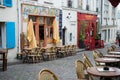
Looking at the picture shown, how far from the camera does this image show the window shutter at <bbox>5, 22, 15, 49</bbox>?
17547 mm

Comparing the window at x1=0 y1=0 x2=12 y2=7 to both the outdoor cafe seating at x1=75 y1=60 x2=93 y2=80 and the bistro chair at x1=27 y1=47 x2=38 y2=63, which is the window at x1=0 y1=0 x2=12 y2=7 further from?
the outdoor cafe seating at x1=75 y1=60 x2=93 y2=80

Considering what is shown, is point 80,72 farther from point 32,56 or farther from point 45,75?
point 32,56

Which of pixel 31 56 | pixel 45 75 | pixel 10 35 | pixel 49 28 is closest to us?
pixel 45 75

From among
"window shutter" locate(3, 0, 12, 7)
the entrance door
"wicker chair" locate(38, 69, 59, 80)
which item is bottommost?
"wicker chair" locate(38, 69, 59, 80)

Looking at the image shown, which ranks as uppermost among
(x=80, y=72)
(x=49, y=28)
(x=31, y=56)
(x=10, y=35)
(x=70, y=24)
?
(x=70, y=24)

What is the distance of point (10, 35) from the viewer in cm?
1778

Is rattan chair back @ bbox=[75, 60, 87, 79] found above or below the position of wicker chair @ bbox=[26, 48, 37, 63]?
above

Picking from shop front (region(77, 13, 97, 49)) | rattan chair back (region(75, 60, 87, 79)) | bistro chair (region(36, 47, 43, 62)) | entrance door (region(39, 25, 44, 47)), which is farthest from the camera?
shop front (region(77, 13, 97, 49))

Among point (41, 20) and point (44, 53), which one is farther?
point (41, 20)

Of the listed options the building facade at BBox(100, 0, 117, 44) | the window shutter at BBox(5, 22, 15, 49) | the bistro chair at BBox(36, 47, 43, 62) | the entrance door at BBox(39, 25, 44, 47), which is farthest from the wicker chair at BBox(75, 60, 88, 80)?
the building facade at BBox(100, 0, 117, 44)

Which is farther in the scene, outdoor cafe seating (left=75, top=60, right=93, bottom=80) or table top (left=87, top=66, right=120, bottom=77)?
outdoor cafe seating (left=75, top=60, right=93, bottom=80)

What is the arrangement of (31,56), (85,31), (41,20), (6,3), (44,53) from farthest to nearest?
(85,31) < (41,20) < (44,53) < (31,56) < (6,3)

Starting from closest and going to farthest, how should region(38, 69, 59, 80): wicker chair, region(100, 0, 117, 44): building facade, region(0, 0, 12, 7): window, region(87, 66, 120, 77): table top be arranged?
1. region(38, 69, 59, 80): wicker chair
2. region(87, 66, 120, 77): table top
3. region(0, 0, 12, 7): window
4. region(100, 0, 117, 44): building facade

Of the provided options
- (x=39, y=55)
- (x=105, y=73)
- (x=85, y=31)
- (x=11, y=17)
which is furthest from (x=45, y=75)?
(x=85, y=31)
